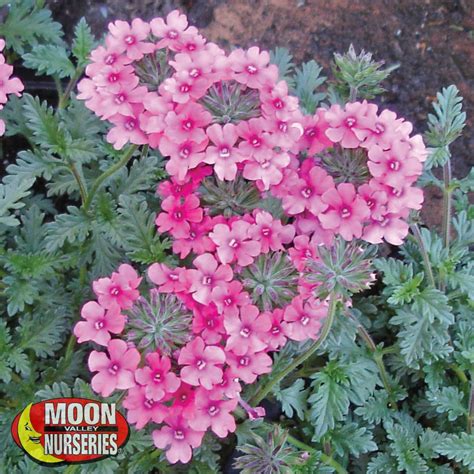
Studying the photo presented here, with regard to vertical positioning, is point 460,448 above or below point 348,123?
below

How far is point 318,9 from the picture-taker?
9.41ft

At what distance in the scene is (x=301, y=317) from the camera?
5.73ft

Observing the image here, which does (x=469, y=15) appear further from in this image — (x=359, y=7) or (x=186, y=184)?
(x=186, y=184)

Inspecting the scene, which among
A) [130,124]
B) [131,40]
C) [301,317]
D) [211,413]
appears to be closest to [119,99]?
[130,124]

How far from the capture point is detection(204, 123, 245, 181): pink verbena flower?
1.67 metres

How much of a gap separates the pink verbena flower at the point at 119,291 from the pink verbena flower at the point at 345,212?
0.52 m

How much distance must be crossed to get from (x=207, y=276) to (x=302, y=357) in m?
0.35

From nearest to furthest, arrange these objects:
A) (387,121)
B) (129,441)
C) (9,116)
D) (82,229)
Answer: (387,121) → (129,441) → (82,229) → (9,116)

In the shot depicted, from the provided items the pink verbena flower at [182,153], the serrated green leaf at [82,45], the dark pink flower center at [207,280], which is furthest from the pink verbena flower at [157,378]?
the serrated green leaf at [82,45]

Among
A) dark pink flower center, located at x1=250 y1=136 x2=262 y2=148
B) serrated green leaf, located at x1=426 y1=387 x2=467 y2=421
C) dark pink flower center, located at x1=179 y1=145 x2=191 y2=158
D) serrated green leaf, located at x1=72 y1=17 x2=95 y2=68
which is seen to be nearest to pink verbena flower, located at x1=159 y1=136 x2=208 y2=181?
dark pink flower center, located at x1=179 y1=145 x2=191 y2=158

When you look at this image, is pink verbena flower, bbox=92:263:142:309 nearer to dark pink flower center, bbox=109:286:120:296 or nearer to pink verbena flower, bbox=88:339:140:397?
dark pink flower center, bbox=109:286:120:296

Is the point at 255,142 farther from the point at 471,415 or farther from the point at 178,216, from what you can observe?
the point at 471,415

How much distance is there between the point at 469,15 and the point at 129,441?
222 cm

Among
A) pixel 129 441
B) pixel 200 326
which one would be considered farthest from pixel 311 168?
pixel 129 441
